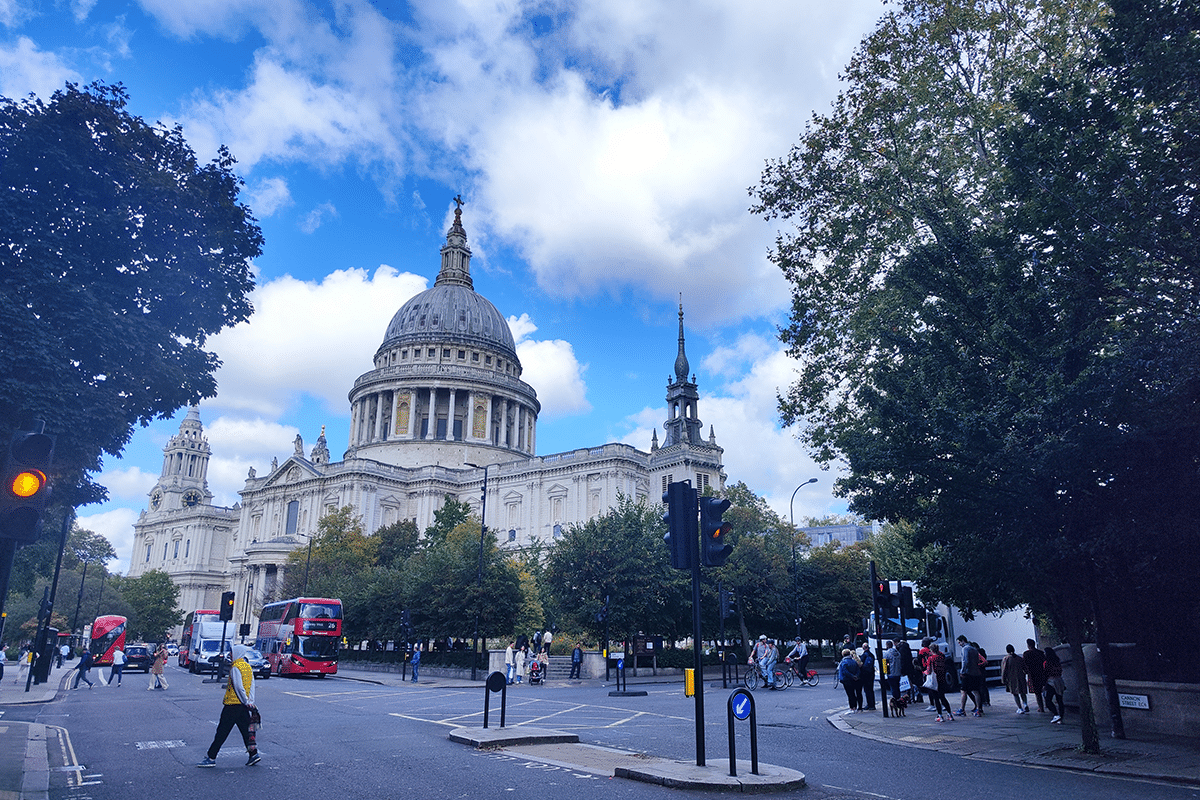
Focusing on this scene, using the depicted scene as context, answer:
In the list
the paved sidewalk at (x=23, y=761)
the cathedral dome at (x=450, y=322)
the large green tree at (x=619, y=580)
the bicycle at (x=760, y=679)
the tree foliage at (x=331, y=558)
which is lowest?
the paved sidewalk at (x=23, y=761)

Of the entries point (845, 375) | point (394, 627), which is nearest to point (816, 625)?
point (394, 627)

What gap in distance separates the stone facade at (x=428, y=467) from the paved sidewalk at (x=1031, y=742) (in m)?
56.6

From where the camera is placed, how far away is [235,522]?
120 m

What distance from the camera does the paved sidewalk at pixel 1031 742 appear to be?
11.8m

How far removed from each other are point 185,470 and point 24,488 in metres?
141

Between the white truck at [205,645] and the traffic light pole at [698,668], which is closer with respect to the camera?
the traffic light pole at [698,668]

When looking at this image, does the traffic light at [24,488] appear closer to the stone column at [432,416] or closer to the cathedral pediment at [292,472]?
the cathedral pediment at [292,472]

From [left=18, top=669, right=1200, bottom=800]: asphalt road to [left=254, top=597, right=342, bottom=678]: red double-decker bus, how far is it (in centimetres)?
1530

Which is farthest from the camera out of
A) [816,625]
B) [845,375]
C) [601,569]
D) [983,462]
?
[816,625]

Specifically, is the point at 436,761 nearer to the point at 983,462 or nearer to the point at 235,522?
the point at 983,462

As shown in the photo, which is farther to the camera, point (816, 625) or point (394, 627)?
point (816, 625)

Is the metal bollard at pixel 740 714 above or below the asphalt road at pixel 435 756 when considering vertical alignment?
above

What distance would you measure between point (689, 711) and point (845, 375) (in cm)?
1058

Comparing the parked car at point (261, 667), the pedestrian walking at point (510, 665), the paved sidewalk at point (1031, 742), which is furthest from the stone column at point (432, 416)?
the paved sidewalk at point (1031, 742)
